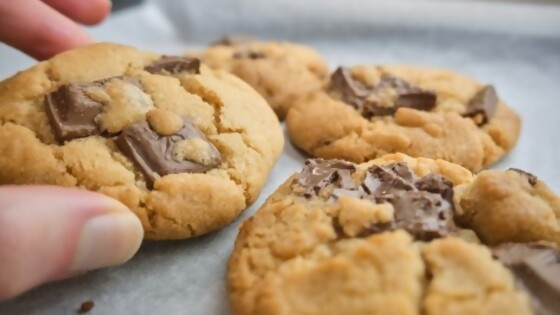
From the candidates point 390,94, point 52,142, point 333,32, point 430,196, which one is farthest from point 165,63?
point 333,32

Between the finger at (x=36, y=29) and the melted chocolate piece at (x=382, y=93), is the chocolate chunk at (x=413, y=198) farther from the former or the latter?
the finger at (x=36, y=29)

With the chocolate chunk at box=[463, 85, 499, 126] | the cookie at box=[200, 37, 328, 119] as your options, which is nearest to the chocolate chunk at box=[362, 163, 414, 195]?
the chocolate chunk at box=[463, 85, 499, 126]

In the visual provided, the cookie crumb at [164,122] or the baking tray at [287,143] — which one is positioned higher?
the cookie crumb at [164,122]

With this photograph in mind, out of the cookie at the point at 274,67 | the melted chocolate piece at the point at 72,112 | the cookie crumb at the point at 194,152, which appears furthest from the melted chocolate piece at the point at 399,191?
the cookie at the point at 274,67

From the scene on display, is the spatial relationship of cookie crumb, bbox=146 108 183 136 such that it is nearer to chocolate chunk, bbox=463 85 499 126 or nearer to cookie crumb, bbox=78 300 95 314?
cookie crumb, bbox=78 300 95 314

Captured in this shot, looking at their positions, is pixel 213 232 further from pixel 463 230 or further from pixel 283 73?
pixel 283 73

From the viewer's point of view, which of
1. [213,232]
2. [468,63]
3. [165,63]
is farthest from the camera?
[468,63]
